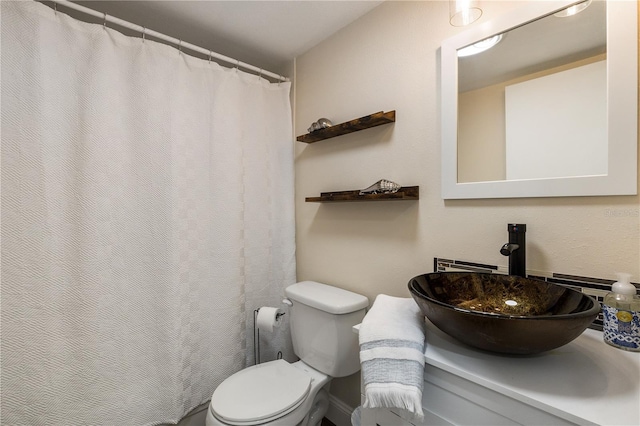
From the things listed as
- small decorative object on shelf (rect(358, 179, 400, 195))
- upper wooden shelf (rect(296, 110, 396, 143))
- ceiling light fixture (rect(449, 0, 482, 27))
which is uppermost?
ceiling light fixture (rect(449, 0, 482, 27))

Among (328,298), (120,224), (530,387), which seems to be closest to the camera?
(530,387)

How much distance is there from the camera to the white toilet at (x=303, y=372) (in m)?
1.15

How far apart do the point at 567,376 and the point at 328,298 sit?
3.07 feet

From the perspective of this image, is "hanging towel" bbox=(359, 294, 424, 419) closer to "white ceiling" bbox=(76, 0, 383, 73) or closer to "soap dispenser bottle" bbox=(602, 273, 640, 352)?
"soap dispenser bottle" bbox=(602, 273, 640, 352)

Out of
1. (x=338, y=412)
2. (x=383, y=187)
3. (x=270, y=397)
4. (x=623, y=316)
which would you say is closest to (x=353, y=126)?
(x=383, y=187)

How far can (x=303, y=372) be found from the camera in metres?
1.41

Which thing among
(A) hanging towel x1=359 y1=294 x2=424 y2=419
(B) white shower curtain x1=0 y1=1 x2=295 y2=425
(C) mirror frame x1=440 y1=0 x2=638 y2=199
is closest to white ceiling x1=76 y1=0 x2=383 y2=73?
(B) white shower curtain x1=0 y1=1 x2=295 y2=425

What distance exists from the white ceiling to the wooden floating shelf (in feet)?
3.11

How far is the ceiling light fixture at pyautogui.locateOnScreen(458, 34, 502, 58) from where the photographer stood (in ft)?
3.51

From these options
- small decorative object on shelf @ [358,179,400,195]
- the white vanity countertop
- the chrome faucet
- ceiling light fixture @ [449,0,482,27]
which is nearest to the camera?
the white vanity countertop

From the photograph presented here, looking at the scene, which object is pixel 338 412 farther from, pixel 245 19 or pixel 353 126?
pixel 245 19

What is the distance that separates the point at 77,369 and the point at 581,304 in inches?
72.7

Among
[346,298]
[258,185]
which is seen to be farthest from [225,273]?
[346,298]

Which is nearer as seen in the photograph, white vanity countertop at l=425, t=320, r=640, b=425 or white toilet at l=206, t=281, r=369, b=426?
white vanity countertop at l=425, t=320, r=640, b=425
